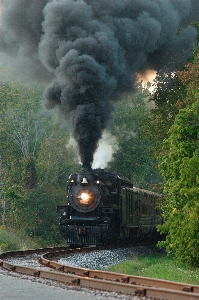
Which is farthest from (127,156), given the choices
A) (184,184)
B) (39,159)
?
(184,184)

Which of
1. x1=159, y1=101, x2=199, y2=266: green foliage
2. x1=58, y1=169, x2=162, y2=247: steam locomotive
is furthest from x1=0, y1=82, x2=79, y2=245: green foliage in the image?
x1=159, y1=101, x2=199, y2=266: green foliage

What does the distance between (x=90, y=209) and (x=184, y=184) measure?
6829 mm

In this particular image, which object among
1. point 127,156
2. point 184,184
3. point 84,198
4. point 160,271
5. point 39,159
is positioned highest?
point 127,156

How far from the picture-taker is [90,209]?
23.9 m

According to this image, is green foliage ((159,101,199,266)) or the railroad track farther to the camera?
green foliage ((159,101,199,266))

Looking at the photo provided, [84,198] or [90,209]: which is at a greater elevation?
[84,198]

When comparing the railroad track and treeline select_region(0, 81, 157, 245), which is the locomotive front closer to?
the railroad track

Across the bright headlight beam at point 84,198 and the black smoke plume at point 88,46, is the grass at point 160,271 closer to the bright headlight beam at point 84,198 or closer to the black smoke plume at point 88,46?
the bright headlight beam at point 84,198

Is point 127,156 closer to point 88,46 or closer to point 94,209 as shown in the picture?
point 88,46

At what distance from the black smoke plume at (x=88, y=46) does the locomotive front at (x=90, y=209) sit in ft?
4.12

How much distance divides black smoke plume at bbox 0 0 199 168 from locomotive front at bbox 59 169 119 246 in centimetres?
126

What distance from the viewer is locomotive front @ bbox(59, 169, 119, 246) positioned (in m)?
23.6

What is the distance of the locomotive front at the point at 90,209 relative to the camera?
23.6m

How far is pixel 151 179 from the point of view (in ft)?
231
